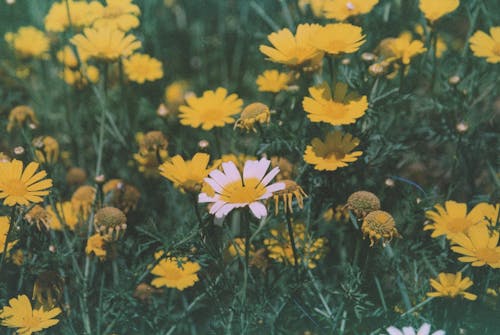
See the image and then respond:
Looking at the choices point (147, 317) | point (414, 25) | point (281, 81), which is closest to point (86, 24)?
point (281, 81)

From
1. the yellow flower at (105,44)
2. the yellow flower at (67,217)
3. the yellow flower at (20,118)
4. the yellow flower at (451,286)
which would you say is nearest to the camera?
the yellow flower at (451,286)

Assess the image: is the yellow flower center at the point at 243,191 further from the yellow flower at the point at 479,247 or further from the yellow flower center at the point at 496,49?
the yellow flower center at the point at 496,49

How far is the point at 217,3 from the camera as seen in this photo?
3.90 metres

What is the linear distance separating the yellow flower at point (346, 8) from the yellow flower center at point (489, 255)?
0.95 meters

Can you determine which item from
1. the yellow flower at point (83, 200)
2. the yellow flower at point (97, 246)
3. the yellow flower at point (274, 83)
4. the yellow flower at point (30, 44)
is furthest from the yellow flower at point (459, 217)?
the yellow flower at point (30, 44)

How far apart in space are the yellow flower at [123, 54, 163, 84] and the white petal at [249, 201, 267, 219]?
127 centimetres

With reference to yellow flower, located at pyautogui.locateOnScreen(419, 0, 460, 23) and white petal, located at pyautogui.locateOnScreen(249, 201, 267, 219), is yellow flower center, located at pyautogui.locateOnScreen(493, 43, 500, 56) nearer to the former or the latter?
yellow flower, located at pyautogui.locateOnScreen(419, 0, 460, 23)

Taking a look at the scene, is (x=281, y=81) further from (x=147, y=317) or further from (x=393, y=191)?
(x=147, y=317)

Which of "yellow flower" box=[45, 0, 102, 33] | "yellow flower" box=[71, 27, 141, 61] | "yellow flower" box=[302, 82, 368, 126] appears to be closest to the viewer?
"yellow flower" box=[302, 82, 368, 126]

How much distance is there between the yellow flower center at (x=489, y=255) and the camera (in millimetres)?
1837

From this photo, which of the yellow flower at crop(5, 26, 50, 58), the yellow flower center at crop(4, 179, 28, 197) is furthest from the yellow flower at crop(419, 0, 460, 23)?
the yellow flower at crop(5, 26, 50, 58)

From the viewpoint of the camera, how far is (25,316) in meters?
1.88

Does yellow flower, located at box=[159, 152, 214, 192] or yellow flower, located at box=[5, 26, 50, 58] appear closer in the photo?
yellow flower, located at box=[159, 152, 214, 192]

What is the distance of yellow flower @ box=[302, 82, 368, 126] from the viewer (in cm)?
200
